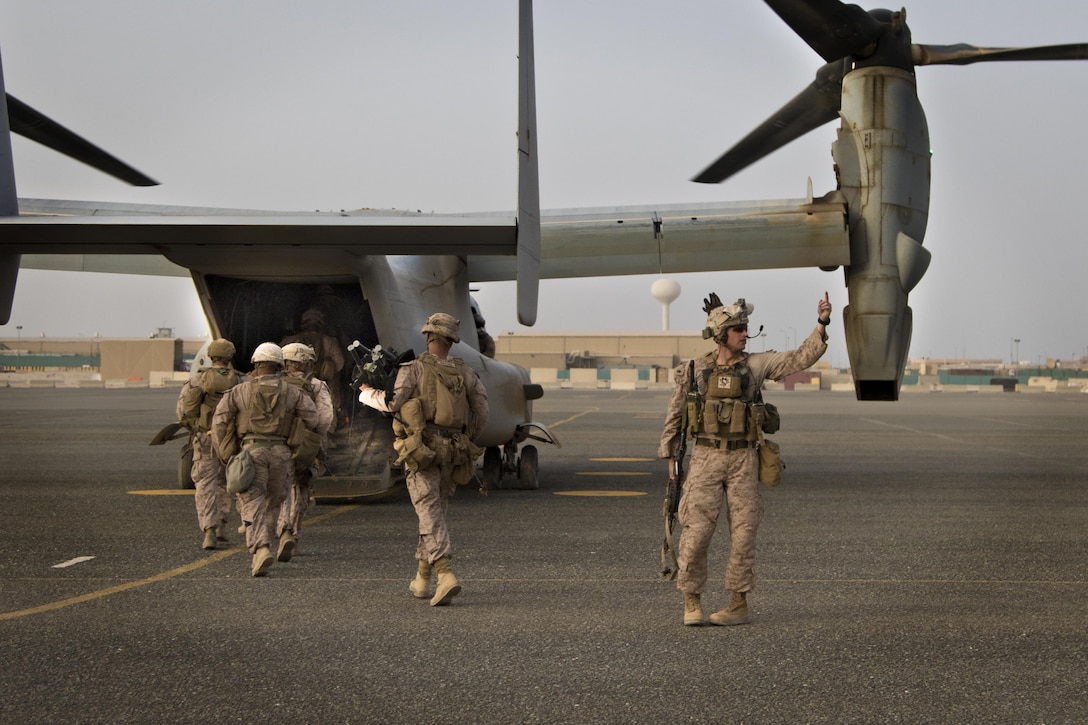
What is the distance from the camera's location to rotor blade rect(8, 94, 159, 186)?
1302cm

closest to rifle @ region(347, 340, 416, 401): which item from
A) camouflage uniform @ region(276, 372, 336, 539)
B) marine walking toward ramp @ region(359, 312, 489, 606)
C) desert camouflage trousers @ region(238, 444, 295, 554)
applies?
camouflage uniform @ region(276, 372, 336, 539)

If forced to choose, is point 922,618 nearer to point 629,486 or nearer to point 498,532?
point 498,532

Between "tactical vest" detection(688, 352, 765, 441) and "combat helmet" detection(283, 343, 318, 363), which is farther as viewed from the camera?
"combat helmet" detection(283, 343, 318, 363)

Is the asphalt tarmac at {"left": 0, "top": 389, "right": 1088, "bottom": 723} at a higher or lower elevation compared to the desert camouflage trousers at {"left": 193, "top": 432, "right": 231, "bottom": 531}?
lower

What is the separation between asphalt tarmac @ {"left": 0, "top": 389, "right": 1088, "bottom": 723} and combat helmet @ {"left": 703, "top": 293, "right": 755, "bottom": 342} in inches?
68.8

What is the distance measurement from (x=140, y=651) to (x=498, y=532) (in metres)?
4.94

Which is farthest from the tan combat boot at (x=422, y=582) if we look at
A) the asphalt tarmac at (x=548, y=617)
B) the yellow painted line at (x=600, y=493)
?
the yellow painted line at (x=600, y=493)

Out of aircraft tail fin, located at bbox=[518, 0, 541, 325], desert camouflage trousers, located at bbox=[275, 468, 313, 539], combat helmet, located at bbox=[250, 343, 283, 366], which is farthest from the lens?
desert camouflage trousers, located at bbox=[275, 468, 313, 539]

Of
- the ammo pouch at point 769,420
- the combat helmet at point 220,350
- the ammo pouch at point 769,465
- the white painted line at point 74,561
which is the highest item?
the combat helmet at point 220,350

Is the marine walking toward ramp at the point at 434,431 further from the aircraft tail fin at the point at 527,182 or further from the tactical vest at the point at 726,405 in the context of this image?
the tactical vest at the point at 726,405

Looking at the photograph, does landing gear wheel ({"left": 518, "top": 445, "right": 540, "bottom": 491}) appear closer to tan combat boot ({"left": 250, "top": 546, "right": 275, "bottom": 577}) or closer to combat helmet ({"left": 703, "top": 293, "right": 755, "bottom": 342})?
tan combat boot ({"left": 250, "top": 546, "right": 275, "bottom": 577})

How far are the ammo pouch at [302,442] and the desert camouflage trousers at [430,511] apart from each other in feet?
4.53

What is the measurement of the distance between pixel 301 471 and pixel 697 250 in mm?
6758

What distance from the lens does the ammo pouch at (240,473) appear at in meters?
8.48
